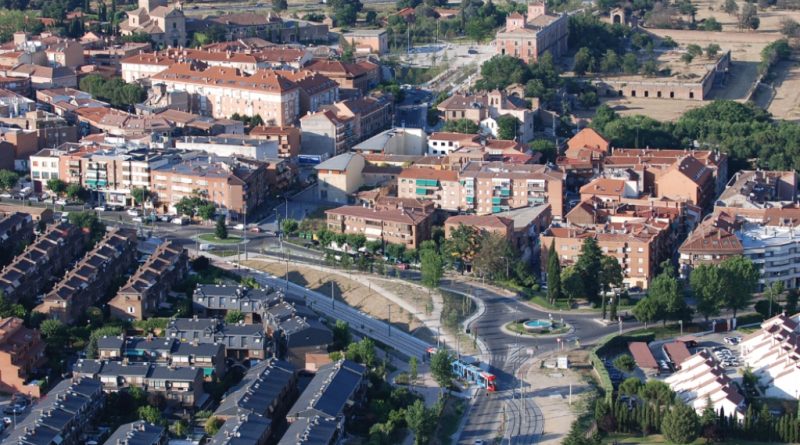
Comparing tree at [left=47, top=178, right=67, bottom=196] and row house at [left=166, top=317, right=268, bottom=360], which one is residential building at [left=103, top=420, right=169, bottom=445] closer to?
row house at [left=166, top=317, right=268, bottom=360]

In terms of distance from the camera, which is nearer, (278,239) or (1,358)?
(1,358)

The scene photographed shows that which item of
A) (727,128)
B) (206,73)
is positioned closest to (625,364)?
(727,128)

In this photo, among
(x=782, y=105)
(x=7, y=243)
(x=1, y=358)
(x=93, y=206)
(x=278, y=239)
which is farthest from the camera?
(x=782, y=105)

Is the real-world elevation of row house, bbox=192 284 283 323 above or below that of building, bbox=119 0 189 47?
below

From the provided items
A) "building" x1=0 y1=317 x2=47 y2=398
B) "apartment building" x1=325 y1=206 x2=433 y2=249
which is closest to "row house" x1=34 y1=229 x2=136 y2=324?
"building" x1=0 y1=317 x2=47 y2=398

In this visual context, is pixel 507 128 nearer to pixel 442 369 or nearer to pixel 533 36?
pixel 533 36

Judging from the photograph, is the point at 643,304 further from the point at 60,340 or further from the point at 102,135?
the point at 102,135

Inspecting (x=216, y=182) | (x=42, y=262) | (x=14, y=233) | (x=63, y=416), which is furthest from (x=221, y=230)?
(x=63, y=416)
